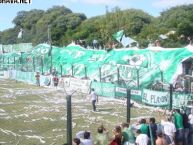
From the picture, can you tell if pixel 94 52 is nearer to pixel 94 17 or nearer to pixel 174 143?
pixel 174 143

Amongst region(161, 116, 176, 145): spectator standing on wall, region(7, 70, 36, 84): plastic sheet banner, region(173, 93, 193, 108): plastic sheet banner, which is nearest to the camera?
region(161, 116, 176, 145): spectator standing on wall

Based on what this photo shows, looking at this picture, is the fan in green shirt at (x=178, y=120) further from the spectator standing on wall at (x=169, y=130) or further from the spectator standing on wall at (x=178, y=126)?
the spectator standing on wall at (x=169, y=130)

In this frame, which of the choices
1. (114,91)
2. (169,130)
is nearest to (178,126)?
(169,130)

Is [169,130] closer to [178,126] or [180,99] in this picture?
[178,126]

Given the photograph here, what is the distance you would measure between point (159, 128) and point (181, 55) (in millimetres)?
26937

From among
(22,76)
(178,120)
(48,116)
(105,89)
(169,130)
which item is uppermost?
(22,76)

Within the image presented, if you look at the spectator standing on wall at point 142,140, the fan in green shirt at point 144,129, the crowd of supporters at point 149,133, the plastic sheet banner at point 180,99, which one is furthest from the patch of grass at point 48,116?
the spectator standing on wall at point 142,140

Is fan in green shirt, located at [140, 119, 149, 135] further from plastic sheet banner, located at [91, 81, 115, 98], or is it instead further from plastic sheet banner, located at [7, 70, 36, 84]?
plastic sheet banner, located at [7, 70, 36, 84]

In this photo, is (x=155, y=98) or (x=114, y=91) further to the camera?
(x=114, y=91)

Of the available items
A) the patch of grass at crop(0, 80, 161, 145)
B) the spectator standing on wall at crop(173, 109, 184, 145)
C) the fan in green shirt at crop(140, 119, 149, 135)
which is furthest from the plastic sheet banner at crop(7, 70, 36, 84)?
the fan in green shirt at crop(140, 119, 149, 135)

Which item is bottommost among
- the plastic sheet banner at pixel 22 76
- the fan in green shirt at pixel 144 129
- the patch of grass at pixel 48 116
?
the patch of grass at pixel 48 116

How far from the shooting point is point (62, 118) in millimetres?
29922

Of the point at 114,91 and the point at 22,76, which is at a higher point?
the point at 22,76

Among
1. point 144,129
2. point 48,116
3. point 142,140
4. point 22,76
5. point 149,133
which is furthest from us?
point 22,76
